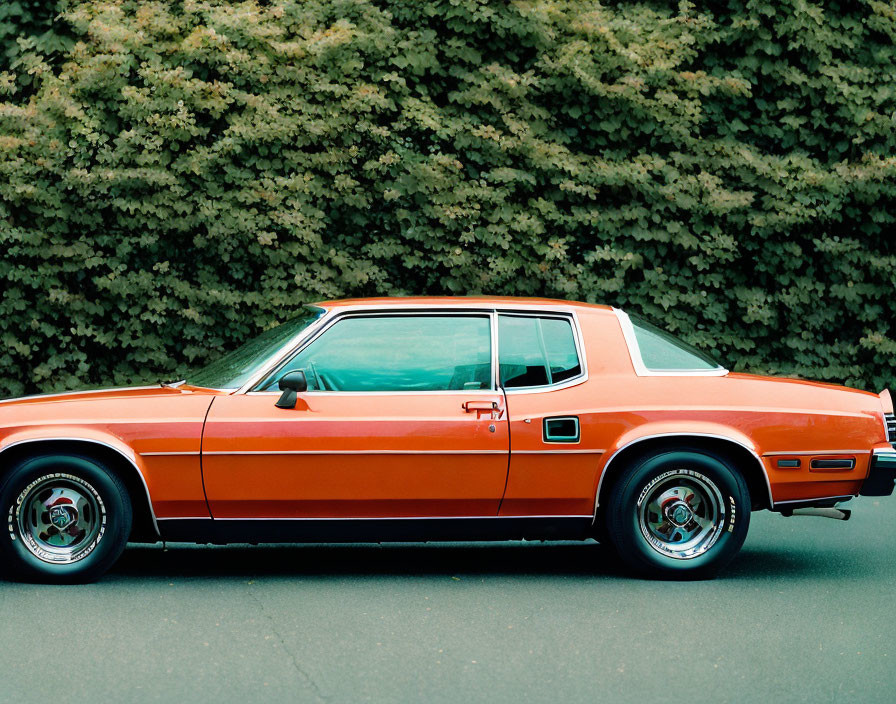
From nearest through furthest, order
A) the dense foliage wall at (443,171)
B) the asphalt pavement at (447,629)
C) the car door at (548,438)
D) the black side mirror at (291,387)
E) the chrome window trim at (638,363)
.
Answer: the asphalt pavement at (447,629), the black side mirror at (291,387), the car door at (548,438), the chrome window trim at (638,363), the dense foliage wall at (443,171)

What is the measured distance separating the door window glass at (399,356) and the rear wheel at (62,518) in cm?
101

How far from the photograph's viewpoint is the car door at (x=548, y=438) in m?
6.43

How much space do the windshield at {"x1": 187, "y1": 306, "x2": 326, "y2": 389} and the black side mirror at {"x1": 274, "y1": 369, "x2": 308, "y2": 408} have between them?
0.26 metres

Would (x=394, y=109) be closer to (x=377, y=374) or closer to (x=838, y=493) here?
(x=377, y=374)

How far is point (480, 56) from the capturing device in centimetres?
1226

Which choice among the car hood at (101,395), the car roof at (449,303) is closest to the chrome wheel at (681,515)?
the car roof at (449,303)

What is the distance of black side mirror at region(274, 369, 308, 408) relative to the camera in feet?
20.5

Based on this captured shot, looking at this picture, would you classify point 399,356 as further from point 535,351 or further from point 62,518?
point 62,518

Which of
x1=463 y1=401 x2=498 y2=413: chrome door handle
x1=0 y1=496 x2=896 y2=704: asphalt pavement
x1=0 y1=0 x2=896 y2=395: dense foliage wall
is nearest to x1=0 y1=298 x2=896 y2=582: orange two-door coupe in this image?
x1=463 y1=401 x2=498 y2=413: chrome door handle

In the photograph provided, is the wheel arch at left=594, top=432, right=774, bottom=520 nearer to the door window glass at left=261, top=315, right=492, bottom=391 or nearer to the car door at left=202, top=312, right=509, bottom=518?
the car door at left=202, top=312, right=509, bottom=518

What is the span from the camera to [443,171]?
11945 mm

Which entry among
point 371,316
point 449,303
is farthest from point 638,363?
point 371,316

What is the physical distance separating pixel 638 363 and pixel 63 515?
3166 mm

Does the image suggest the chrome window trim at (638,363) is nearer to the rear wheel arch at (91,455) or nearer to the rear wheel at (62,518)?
the rear wheel arch at (91,455)
